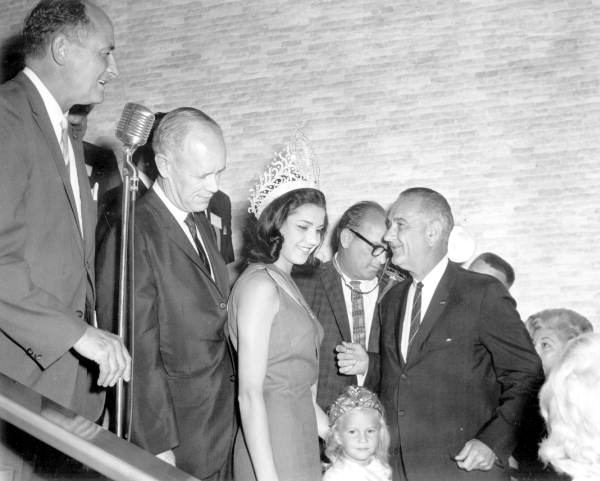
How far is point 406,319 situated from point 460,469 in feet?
2.40

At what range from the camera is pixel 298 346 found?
303 cm

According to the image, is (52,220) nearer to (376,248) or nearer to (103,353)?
(103,353)

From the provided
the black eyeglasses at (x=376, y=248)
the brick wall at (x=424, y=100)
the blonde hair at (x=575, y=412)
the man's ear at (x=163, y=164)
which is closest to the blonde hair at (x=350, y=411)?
the man's ear at (x=163, y=164)

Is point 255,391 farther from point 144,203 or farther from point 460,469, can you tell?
point 460,469

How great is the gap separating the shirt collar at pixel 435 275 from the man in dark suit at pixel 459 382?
0.10 m

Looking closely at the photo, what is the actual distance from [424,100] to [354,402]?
3715 millimetres

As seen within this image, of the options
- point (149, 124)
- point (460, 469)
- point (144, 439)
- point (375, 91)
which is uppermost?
point (375, 91)

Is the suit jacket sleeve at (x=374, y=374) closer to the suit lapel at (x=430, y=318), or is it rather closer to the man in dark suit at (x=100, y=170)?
the suit lapel at (x=430, y=318)

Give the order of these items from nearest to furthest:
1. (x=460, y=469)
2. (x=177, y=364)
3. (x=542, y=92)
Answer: (x=177, y=364), (x=460, y=469), (x=542, y=92)

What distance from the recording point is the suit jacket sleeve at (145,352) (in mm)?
2752

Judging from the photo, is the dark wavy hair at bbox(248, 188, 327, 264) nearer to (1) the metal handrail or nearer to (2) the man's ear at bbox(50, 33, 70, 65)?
(2) the man's ear at bbox(50, 33, 70, 65)

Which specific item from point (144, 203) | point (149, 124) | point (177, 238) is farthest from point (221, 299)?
point (149, 124)

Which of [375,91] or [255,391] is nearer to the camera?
[255,391]

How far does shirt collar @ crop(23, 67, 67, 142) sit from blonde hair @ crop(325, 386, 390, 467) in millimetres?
1834
